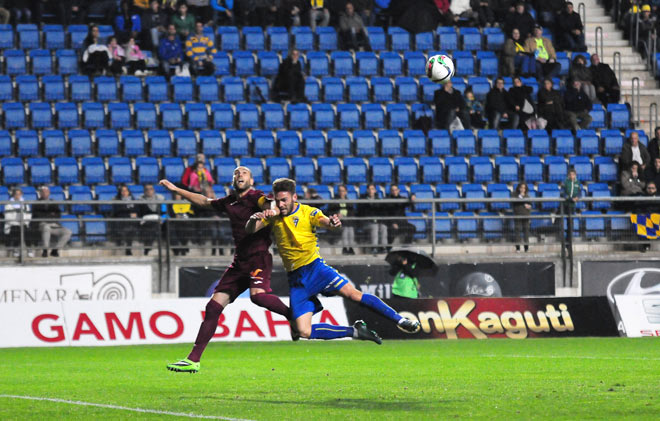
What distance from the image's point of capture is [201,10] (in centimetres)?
2822

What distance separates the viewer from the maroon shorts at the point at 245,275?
12.0 metres

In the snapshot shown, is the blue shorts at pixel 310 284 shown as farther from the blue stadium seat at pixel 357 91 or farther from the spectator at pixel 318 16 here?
the spectator at pixel 318 16

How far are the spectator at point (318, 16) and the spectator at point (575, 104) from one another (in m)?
6.26

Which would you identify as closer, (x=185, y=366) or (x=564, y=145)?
(x=185, y=366)

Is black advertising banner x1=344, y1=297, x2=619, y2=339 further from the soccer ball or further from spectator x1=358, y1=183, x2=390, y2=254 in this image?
the soccer ball

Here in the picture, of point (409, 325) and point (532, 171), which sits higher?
point (532, 171)

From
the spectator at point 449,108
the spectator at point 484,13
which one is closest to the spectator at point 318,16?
→ the spectator at point 449,108

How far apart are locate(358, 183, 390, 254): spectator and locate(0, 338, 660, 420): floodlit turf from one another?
12.0 feet

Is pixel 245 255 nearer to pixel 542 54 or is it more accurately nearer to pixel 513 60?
pixel 513 60

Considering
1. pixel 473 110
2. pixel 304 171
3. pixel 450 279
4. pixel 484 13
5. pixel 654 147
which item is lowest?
pixel 450 279

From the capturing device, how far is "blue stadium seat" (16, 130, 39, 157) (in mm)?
24203

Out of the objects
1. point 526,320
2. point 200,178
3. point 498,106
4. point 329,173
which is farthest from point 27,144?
point 526,320

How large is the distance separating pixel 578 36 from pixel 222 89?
964 cm

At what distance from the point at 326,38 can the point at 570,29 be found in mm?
6439
